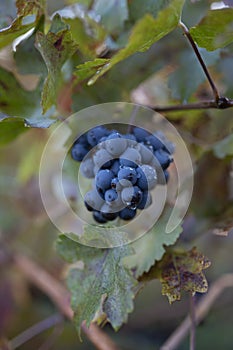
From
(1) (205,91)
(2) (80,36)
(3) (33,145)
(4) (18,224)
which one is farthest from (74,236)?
(4) (18,224)

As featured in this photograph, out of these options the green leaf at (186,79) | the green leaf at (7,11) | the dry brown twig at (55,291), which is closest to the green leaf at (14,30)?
the green leaf at (7,11)

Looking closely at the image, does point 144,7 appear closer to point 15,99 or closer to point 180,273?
point 15,99

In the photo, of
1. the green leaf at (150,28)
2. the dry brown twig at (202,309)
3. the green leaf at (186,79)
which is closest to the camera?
the green leaf at (150,28)

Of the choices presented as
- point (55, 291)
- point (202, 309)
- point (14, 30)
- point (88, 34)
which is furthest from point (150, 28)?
point (55, 291)

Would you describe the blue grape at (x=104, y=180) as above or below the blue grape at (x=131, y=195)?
above

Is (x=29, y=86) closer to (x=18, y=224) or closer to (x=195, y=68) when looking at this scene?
(x=18, y=224)

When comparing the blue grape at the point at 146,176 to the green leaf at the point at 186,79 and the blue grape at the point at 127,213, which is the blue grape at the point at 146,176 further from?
the green leaf at the point at 186,79

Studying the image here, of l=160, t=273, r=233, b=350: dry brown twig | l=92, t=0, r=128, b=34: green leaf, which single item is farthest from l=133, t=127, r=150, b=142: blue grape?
l=160, t=273, r=233, b=350: dry brown twig
